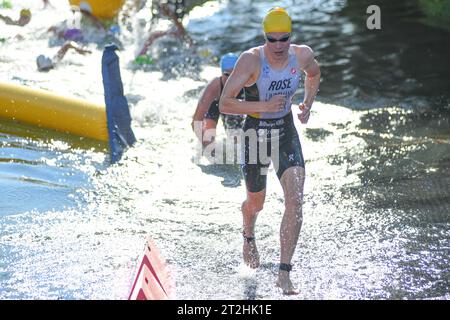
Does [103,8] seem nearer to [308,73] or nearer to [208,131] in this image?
[208,131]

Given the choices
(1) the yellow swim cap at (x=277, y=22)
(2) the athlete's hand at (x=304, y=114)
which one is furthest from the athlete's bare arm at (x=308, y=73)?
(1) the yellow swim cap at (x=277, y=22)

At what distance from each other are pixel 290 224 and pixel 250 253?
2.41 feet

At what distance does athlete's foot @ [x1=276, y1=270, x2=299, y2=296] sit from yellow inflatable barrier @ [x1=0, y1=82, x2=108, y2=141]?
14.2ft

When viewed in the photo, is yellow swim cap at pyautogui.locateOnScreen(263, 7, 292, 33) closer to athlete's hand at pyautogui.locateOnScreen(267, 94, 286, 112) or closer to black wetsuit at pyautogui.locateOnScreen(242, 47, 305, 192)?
black wetsuit at pyautogui.locateOnScreen(242, 47, 305, 192)

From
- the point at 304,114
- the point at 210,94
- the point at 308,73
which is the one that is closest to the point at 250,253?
the point at 304,114

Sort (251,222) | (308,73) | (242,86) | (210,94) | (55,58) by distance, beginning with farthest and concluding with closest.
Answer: (55,58)
(210,94)
(251,222)
(308,73)
(242,86)

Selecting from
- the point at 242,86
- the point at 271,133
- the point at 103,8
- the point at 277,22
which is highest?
the point at 277,22

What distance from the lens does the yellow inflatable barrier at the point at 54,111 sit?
10.1 meters

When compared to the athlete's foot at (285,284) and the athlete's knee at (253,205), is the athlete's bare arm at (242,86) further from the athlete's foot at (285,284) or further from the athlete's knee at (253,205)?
the athlete's foot at (285,284)

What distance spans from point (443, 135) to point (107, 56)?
13.2 feet

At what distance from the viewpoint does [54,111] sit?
404 inches

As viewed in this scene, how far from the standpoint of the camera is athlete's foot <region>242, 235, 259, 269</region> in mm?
6906

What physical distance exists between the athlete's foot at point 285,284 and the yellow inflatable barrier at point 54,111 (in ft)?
14.2
